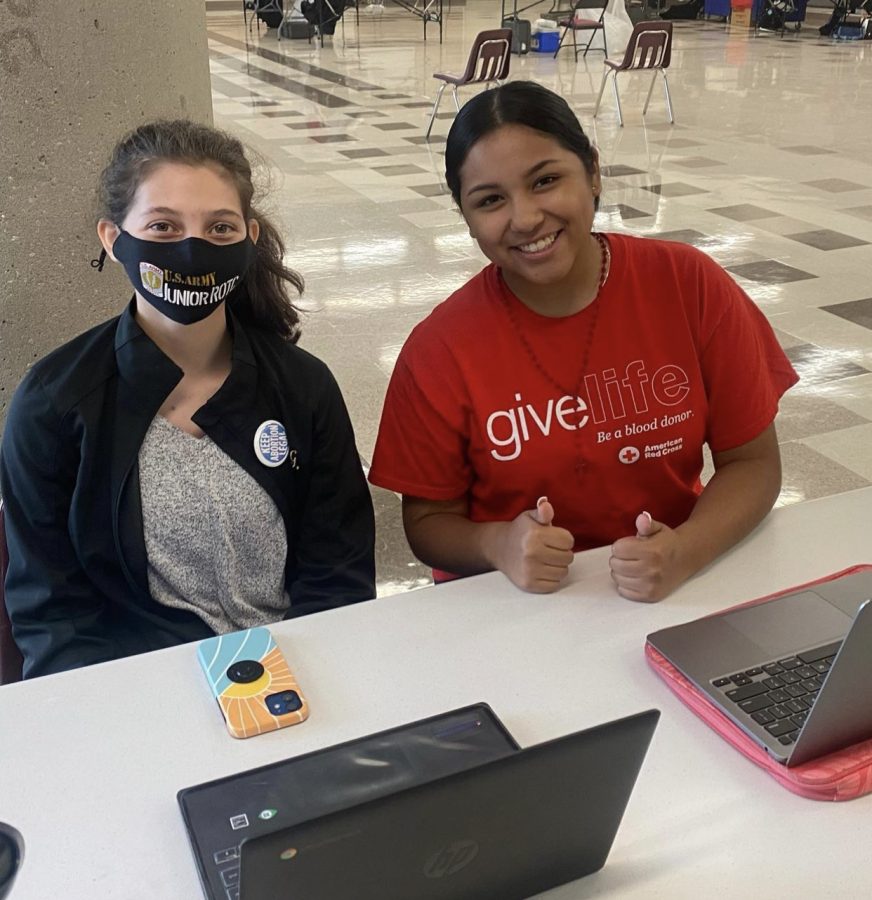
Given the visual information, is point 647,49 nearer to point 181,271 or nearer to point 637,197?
point 637,197

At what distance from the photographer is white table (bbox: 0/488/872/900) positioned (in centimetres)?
84

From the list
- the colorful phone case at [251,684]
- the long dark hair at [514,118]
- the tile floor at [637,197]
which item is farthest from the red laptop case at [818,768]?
the tile floor at [637,197]

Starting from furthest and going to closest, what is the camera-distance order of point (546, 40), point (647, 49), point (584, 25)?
point (546, 40), point (584, 25), point (647, 49)

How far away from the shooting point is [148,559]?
139 cm

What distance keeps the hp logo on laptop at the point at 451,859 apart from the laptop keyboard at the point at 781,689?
1.23 ft

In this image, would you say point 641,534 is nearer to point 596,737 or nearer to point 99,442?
point 596,737

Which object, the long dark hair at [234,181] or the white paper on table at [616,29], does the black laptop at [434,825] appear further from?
the white paper on table at [616,29]

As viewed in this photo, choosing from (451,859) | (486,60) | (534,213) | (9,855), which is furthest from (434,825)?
(486,60)

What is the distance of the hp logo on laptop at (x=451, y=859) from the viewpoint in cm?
71

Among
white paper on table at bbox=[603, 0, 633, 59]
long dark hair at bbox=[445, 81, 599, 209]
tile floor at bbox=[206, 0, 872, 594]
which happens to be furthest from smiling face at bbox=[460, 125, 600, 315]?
white paper on table at bbox=[603, 0, 633, 59]

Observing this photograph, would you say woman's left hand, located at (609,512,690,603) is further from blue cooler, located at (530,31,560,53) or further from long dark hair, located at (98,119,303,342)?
blue cooler, located at (530,31,560,53)

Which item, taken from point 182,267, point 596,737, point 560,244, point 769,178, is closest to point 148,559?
point 182,267

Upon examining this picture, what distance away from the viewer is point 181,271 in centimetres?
134

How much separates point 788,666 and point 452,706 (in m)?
0.35
